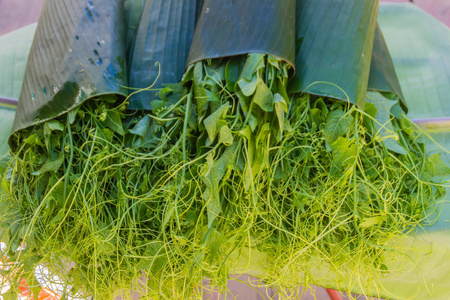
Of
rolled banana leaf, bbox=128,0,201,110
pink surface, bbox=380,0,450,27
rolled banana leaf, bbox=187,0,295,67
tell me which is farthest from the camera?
pink surface, bbox=380,0,450,27

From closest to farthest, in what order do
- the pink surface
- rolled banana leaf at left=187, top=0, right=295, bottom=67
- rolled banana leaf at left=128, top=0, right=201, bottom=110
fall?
rolled banana leaf at left=187, top=0, right=295, bottom=67 → rolled banana leaf at left=128, top=0, right=201, bottom=110 → the pink surface

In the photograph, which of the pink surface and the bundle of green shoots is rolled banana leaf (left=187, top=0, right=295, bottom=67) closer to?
the bundle of green shoots

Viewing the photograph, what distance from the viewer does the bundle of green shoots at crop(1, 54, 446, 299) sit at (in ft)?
2.04

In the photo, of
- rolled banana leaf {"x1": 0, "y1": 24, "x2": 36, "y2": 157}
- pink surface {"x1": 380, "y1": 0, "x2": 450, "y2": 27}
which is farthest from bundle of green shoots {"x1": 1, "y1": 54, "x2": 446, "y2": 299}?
pink surface {"x1": 380, "y1": 0, "x2": 450, "y2": 27}

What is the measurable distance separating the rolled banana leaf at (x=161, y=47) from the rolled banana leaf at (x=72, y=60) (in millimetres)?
44

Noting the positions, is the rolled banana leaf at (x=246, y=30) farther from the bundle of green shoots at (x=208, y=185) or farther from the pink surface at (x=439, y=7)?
the pink surface at (x=439, y=7)

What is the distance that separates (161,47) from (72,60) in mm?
208

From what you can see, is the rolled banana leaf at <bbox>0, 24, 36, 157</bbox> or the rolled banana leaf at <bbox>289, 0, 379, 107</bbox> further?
the rolled banana leaf at <bbox>0, 24, 36, 157</bbox>

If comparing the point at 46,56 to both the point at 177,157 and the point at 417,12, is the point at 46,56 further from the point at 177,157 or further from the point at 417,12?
Answer: the point at 417,12

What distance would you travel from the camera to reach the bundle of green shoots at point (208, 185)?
2.04 ft

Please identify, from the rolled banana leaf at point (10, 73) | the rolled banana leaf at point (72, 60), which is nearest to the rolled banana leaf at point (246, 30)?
the rolled banana leaf at point (72, 60)

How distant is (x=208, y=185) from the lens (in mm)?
591

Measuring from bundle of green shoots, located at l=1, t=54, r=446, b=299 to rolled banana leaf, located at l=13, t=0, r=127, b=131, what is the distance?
0.12 ft

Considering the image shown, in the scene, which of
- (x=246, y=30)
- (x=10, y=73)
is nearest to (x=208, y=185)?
(x=246, y=30)
